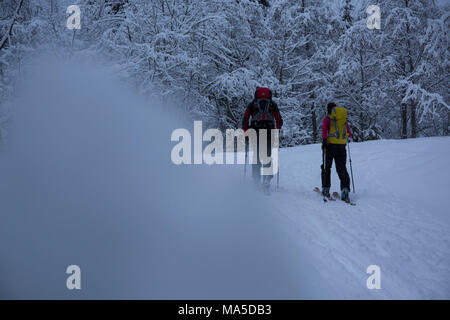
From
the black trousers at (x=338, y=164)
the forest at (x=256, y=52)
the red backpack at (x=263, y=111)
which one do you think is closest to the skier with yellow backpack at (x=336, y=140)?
the black trousers at (x=338, y=164)

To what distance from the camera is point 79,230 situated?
12.0ft

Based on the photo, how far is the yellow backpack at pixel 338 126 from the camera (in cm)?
544

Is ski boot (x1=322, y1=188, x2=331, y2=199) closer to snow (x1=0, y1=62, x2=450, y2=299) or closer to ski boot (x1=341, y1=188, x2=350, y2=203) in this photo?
snow (x1=0, y1=62, x2=450, y2=299)

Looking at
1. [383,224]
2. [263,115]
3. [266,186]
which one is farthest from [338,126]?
[383,224]

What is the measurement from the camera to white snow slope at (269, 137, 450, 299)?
2.66 m

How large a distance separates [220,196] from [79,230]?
102 inches

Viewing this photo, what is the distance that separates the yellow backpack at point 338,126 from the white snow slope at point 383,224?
4.45 ft

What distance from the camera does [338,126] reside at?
550cm

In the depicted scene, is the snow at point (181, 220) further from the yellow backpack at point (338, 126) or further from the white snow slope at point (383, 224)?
the yellow backpack at point (338, 126)

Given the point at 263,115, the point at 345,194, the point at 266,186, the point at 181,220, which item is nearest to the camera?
the point at 181,220

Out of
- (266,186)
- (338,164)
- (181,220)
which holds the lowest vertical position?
(181,220)

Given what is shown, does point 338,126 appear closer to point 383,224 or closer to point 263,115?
point 263,115

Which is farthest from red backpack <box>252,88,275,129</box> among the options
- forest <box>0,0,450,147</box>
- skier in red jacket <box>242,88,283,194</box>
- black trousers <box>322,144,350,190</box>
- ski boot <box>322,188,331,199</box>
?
forest <box>0,0,450,147</box>

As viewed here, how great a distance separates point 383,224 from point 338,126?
226 centimetres
